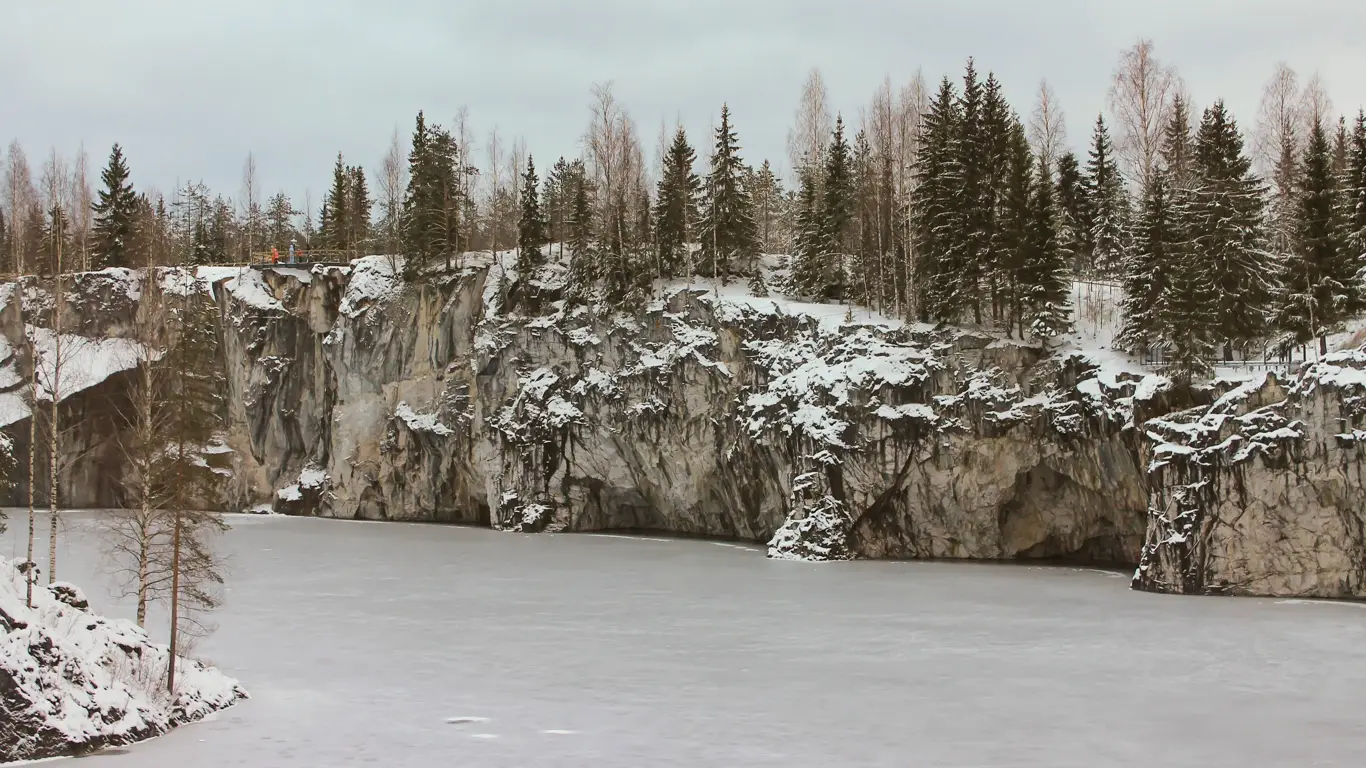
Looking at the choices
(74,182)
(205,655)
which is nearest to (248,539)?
(205,655)

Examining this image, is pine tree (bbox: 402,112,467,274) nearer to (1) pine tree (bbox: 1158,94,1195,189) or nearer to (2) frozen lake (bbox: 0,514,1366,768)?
(2) frozen lake (bbox: 0,514,1366,768)

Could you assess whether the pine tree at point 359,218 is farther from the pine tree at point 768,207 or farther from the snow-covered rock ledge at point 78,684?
the snow-covered rock ledge at point 78,684

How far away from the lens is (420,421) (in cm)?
5531

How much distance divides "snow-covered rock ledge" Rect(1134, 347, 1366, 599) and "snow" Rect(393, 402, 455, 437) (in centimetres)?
3530

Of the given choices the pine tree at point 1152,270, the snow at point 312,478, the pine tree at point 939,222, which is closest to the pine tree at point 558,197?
the snow at point 312,478

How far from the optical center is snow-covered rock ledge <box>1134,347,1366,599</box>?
28.9 m

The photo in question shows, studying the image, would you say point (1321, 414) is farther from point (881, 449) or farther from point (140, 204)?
point (140, 204)

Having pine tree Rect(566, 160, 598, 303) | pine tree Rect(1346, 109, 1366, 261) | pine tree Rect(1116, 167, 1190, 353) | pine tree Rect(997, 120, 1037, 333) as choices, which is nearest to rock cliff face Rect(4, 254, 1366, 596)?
pine tree Rect(566, 160, 598, 303)

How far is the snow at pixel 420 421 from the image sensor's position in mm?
54469

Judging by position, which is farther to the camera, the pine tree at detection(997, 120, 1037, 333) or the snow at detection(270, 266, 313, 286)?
the snow at detection(270, 266, 313, 286)

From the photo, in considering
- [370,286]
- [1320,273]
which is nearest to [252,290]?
[370,286]

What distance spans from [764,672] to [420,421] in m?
38.3

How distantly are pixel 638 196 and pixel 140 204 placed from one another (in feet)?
111

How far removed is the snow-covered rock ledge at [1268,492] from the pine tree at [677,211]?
2818 centimetres
